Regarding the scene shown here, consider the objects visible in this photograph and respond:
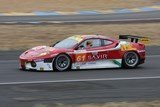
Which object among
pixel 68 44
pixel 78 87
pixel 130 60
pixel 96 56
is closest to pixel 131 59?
pixel 130 60

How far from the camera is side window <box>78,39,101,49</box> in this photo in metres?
18.6

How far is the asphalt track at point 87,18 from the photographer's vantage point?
35237 millimetres

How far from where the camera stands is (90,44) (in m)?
18.8

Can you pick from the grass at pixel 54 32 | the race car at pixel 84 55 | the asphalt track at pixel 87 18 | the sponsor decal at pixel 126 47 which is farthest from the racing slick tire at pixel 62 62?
the asphalt track at pixel 87 18

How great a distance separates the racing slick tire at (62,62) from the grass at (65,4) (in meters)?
23.8

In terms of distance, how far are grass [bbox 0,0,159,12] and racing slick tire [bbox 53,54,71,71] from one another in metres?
23.8

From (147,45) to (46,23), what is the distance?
8.89 m

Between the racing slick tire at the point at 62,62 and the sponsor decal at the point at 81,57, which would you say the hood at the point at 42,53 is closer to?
the racing slick tire at the point at 62,62

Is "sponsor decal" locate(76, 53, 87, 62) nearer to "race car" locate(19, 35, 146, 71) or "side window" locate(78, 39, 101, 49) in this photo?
"race car" locate(19, 35, 146, 71)

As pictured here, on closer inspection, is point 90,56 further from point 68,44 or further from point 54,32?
point 54,32

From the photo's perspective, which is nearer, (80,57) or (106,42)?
(80,57)

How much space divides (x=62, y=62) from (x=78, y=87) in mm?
3337

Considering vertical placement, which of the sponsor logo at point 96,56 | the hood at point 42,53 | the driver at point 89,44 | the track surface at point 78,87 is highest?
the driver at point 89,44

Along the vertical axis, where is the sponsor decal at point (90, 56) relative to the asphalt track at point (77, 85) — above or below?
above
